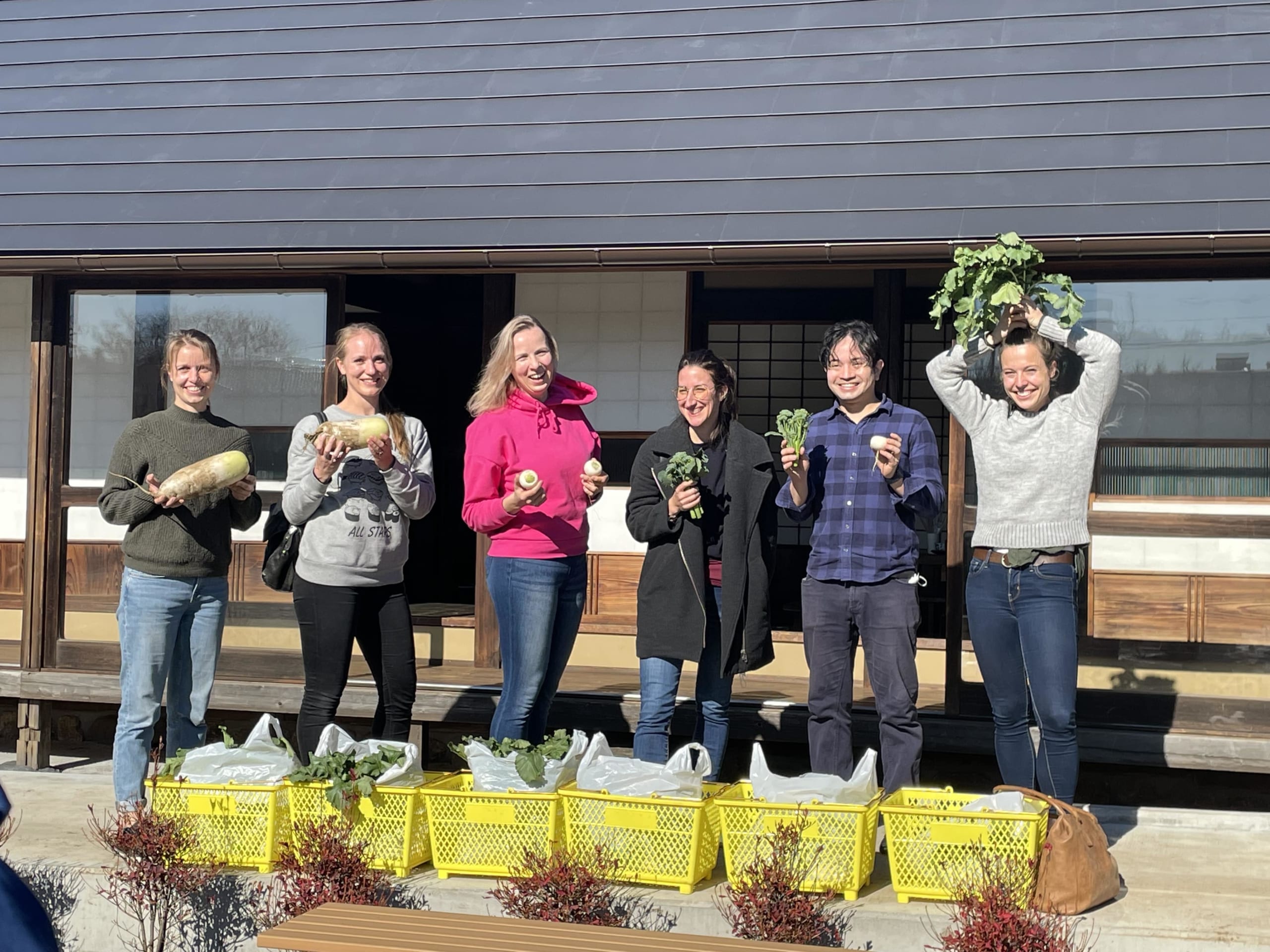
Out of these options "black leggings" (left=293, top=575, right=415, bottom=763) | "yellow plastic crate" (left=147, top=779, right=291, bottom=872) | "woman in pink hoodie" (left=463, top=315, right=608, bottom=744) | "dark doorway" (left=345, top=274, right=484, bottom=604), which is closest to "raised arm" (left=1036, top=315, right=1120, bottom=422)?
"woman in pink hoodie" (left=463, top=315, right=608, bottom=744)

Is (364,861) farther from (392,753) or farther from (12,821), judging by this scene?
(12,821)

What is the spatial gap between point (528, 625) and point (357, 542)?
717 mm

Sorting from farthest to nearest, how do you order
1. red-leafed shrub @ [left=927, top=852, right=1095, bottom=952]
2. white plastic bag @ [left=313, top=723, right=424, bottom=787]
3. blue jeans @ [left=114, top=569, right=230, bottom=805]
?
blue jeans @ [left=114, top=569, right=230, bottom=805] < white plastic bag @ [left=313, top=723, right=424, bottom=787] < red-leafed shrub @ [left=927, top=852, right=1095, bottom=952]

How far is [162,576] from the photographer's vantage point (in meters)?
5.54

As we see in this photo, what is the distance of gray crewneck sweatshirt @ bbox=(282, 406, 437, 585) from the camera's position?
211 inches

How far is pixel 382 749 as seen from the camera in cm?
514

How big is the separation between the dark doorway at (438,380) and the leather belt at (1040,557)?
19.5 feet

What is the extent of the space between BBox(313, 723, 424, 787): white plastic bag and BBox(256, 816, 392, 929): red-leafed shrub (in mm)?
241

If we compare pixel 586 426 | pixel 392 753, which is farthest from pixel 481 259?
pixel 392 753

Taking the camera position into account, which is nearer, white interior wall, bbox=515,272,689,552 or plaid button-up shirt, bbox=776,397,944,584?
plaid button-up shirt, bbox=776,397,944,584

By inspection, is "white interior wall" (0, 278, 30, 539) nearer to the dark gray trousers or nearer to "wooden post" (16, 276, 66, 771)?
"wooden post" (16, 276, 66, 771)

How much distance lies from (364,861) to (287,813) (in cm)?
49

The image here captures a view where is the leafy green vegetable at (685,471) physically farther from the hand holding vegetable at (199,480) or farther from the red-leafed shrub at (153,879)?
the red-leafed shrub at (153,879)

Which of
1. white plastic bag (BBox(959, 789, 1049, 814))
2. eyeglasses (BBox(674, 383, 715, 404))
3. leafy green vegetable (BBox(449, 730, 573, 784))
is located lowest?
white plastic bag (BBox(959, 789, 1049, 814))
